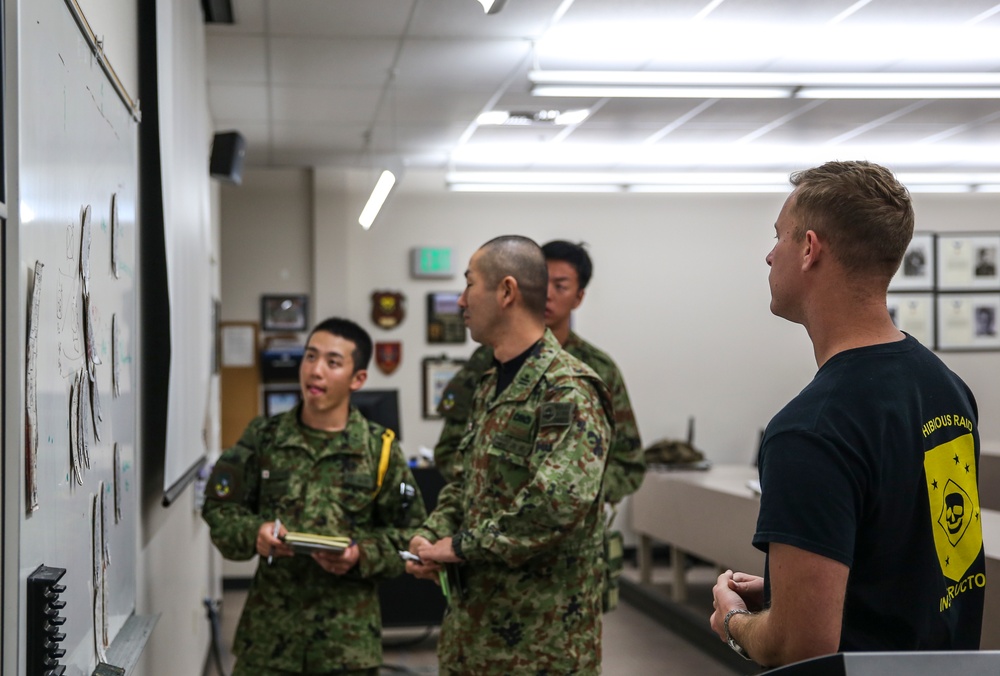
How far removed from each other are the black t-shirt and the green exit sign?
670cm

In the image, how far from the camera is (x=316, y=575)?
2.65 metres

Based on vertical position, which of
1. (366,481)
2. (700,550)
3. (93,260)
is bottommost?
(700,550)

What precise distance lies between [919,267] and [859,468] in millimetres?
8003

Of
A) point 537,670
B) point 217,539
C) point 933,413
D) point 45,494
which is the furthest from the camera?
point 217,539

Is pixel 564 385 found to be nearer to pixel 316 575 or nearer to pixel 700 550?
pixel 316 575

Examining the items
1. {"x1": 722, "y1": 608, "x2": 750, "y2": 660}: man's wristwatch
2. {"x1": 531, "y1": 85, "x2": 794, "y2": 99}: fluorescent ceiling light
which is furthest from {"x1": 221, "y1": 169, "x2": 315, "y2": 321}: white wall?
{"x1": 722, "y1": 608, "x2": 750, "y2": 660}: man's wristwatch

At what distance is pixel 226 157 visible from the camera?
524 cm

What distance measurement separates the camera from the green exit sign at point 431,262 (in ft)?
26.1

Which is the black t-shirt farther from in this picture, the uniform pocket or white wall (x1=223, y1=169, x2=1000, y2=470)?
white wall (x1=223, y1=169, x2=1000, y2=470)

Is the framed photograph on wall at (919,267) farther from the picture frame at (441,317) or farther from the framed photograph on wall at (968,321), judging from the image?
the picture frame at (441,317)

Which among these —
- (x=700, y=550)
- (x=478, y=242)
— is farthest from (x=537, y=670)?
(x=478, y=242)

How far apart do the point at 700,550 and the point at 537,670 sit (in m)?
3.66

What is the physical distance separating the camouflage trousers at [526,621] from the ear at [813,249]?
1.12 metres

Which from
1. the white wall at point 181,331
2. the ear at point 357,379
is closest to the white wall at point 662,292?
the white wall at point 181,331
